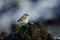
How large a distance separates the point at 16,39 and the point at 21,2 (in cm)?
1202

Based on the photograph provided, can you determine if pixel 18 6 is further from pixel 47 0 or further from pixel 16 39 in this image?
pixel 16 39

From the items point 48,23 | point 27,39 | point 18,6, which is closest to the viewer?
point 27,39

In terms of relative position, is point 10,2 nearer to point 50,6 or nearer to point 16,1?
point 16,1

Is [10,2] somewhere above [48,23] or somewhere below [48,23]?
above

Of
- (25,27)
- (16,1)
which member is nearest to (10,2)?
(16,1)

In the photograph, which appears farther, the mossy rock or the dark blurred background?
the dark blurred background

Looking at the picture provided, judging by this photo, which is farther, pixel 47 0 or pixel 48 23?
pixel 47 0

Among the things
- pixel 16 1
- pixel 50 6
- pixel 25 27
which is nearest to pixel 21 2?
pixel 16 1

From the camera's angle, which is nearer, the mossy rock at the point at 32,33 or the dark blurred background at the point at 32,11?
the mossy rock at the point at 32,33

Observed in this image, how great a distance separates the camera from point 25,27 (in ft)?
28.4

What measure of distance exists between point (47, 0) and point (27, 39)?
13.0 metres

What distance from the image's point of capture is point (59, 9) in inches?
778

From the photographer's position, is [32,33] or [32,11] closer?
[32,33]

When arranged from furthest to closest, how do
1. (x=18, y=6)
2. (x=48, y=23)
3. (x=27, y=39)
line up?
(x=18, y=6) < (x=48, y=23) < (x=27, y=39)
